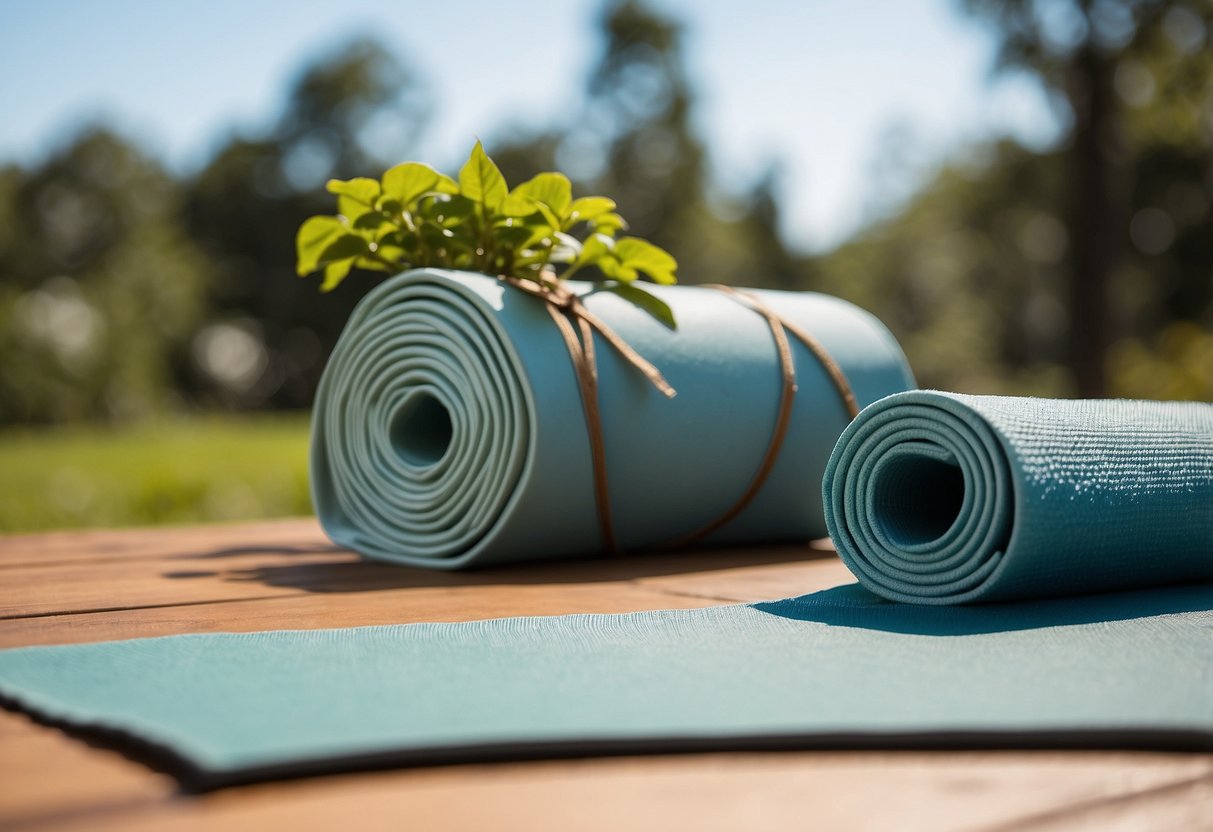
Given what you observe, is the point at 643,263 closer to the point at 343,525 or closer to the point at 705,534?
the point at 705,534

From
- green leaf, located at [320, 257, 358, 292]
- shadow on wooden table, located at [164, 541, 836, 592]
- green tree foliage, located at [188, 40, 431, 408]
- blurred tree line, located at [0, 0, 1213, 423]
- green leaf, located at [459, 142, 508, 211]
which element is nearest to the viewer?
shadow on wooden table, located at [164, 541, 836, 592]

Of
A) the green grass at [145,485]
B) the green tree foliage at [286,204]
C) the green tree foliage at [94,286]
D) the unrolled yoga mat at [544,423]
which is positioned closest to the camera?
the unrolled yoga mat at [544,423]

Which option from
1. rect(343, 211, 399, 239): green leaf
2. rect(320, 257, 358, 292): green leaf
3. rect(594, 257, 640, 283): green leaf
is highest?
rect(343, 211, 399, 239): green leaf

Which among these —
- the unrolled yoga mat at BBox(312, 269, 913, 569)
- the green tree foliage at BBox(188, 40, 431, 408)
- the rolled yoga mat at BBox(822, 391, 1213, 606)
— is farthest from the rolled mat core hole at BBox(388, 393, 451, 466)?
the green tree foliage at BBox(188, 40, 431, 408)

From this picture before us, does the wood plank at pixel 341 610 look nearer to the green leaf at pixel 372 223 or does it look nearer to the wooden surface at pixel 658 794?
the wooden surface at pixel 658 794

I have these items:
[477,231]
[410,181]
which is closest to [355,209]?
[410,181]

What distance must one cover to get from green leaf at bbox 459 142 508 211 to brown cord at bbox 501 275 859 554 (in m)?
0.18

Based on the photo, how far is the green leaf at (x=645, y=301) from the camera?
9.67ft

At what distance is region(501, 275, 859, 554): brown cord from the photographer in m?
2.71

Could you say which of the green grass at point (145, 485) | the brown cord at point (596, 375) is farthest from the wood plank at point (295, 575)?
the green grass at point (145, 485)

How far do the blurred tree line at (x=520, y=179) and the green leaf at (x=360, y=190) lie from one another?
13616mm

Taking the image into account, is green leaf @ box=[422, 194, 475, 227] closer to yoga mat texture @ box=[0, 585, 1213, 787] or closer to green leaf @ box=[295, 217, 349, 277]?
green leaf @ box=[295, 217, 349, 277]

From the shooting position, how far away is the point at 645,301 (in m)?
Answer: 2.96

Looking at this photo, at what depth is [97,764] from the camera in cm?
116
